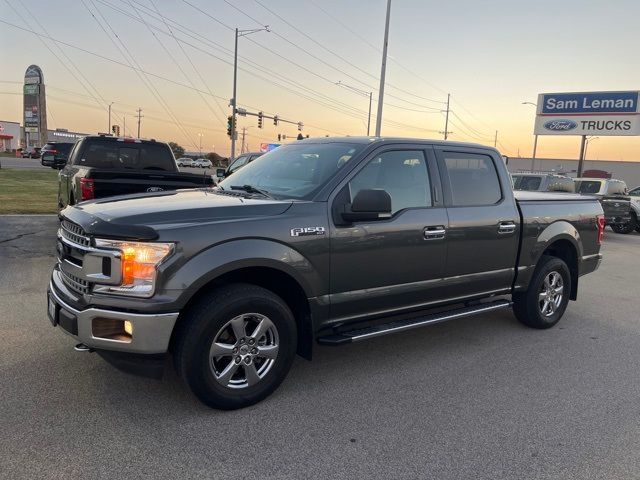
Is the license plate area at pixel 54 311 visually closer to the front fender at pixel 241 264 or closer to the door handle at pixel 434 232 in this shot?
the front fender at pixel 241 264

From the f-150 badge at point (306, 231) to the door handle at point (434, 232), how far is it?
3.47ft

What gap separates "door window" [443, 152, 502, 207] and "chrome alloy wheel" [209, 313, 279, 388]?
2.17 m

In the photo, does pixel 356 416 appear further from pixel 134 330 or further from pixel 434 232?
pixel 434 232

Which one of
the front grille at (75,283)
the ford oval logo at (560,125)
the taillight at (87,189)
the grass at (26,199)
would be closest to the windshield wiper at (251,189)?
the front grille at (75,283)

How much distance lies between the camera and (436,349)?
197 inches

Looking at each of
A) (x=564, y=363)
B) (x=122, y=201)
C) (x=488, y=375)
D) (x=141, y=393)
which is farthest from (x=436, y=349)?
(x=122, y=201)

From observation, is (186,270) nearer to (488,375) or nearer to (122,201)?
(122,201)

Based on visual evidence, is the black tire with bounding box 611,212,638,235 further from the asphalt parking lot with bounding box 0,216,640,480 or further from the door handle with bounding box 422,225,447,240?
the door handle with bounding box 422,225,447,240

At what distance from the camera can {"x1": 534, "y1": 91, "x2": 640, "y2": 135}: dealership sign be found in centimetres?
3450

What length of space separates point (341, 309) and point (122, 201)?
6.01 ft

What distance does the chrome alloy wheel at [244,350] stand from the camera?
3.50 meters

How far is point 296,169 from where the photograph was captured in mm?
4492

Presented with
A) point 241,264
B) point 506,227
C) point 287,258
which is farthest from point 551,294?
point 241,264

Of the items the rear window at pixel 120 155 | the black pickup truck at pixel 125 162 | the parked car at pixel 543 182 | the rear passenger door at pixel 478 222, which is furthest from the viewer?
the parked car at pixel 543 182
